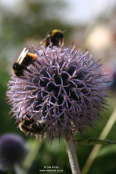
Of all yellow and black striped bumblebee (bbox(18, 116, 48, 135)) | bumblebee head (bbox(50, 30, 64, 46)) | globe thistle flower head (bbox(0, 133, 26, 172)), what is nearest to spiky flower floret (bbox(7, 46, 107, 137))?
yellow and black striped bumblebee (bbox(18, 116, 48, 135))

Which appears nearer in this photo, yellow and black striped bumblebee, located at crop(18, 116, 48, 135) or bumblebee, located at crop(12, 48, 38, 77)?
yellow and black striped bumblebee, located at crop(18, 116, 48, 135)

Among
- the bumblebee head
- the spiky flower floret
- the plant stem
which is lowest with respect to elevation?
the plant stem

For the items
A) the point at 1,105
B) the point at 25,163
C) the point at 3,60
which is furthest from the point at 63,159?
the point at 3,60

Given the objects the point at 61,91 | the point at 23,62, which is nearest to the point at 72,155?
the point at 61,91

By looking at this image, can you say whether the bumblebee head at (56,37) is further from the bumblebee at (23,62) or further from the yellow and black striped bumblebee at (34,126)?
the yellow and black striped bumblebee at (34,126)

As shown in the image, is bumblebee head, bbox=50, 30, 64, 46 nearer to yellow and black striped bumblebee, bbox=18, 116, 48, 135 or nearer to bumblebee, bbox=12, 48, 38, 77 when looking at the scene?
bumblebee, bbox=12, 48, 38, 77

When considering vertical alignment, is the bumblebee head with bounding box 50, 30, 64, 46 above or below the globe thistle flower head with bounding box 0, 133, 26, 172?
above
